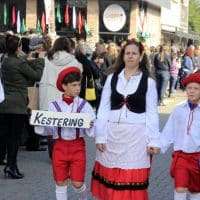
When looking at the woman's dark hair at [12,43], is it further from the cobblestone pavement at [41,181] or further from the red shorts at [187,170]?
the red shorts at [187,170]

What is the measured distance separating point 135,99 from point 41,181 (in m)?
3.19

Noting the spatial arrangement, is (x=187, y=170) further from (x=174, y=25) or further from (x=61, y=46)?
(x=174, y=25)

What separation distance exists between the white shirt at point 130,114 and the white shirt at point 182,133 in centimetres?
28

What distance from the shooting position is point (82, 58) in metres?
12.9

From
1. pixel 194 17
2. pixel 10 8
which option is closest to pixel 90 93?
pixel 10 8

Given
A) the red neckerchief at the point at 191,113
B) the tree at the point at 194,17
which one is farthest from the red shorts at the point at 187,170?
the tree at the point at 194,17

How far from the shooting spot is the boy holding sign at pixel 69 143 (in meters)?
7.09

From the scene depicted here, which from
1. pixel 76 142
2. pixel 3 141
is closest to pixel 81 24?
pixel 3 141

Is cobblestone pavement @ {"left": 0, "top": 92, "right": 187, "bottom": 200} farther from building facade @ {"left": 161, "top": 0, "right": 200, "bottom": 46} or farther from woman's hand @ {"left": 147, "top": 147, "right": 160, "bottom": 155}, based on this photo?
building facade @ {"left": 161, "top": 0, "right": 200, "bottom": 46}

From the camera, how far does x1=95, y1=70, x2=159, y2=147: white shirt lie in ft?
21.8

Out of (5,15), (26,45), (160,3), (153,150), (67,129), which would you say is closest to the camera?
(153,150)

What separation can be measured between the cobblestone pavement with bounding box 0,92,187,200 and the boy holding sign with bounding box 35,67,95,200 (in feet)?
4.34

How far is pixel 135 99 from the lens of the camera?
21.9ft

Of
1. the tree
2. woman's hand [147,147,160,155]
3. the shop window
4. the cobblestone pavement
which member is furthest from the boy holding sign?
the tree
